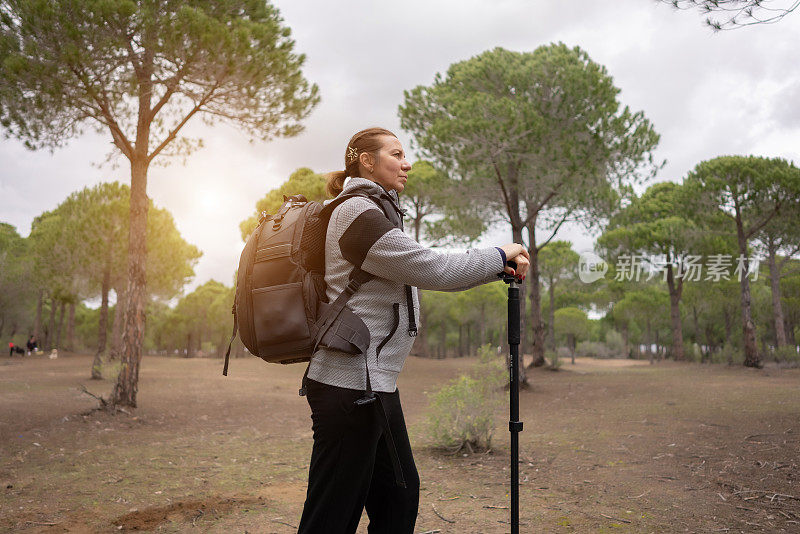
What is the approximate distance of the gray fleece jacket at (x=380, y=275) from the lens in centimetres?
162

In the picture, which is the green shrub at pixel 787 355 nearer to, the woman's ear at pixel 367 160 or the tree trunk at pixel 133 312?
the tree trunk at pixel 133 312

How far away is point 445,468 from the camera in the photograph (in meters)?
5.33

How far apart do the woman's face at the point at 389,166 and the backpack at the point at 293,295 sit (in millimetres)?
202

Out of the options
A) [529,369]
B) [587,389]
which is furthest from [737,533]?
[529,369]

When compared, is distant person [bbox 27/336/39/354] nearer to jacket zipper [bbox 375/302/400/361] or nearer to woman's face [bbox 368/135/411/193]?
woman's face [bbox 368/135/411/193]

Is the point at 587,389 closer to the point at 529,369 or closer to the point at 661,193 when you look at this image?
the point at 529,369

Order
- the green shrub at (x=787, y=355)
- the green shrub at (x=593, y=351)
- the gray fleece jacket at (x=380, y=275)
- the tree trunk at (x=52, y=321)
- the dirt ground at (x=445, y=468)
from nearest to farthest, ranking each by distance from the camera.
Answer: the gray fleece jacket at (x=380, y=275)
the dirt ground at (x=445, y=468)
the green shrub at (x=787, y=355)
the tree trunk at (x=52, y=321)
the green shrub at (x=593, y=351)

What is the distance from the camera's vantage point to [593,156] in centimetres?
1222

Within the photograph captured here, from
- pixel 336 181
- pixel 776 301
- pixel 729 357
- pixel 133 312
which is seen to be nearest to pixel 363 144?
pixel 336 181

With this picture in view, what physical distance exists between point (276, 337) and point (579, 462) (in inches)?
189

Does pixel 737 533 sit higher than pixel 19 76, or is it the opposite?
pixel 19 76

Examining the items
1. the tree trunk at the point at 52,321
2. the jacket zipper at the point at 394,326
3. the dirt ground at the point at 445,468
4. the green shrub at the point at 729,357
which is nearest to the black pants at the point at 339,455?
the jacket zipper at the point at 394,326

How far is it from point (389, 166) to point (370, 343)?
647 mm

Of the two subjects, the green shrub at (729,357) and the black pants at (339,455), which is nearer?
the black pants at (339,455)
